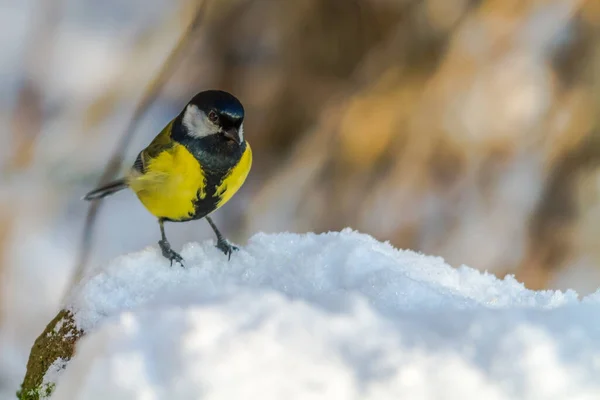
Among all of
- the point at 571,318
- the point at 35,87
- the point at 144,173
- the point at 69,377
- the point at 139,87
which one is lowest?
the point at 69,377

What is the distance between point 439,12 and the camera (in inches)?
54.9

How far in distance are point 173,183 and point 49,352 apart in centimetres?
32

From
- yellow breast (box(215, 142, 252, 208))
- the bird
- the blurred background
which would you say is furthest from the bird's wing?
the blurred background

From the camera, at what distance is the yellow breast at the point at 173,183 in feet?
2.84

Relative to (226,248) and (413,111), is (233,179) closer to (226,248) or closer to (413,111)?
(226,248)

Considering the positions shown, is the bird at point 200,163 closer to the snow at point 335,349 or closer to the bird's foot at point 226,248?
the bird's foot at point 226,248

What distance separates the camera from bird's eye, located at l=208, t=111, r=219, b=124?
2.86 feet

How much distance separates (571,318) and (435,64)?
1067mm

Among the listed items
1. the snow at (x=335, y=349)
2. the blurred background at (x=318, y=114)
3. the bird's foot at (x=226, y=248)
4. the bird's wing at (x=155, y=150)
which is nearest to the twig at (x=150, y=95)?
the blurred background at (x=318, y=114)

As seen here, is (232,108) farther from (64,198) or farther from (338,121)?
(64,198)

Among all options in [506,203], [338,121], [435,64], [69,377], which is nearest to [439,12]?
[435,64]

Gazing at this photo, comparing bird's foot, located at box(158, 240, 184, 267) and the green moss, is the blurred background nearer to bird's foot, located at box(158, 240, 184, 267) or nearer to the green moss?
bird's foot, located at box(158, 240, 184, 267)

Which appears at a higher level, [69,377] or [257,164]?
[257,164]

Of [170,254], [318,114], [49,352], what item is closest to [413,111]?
[318,114]
